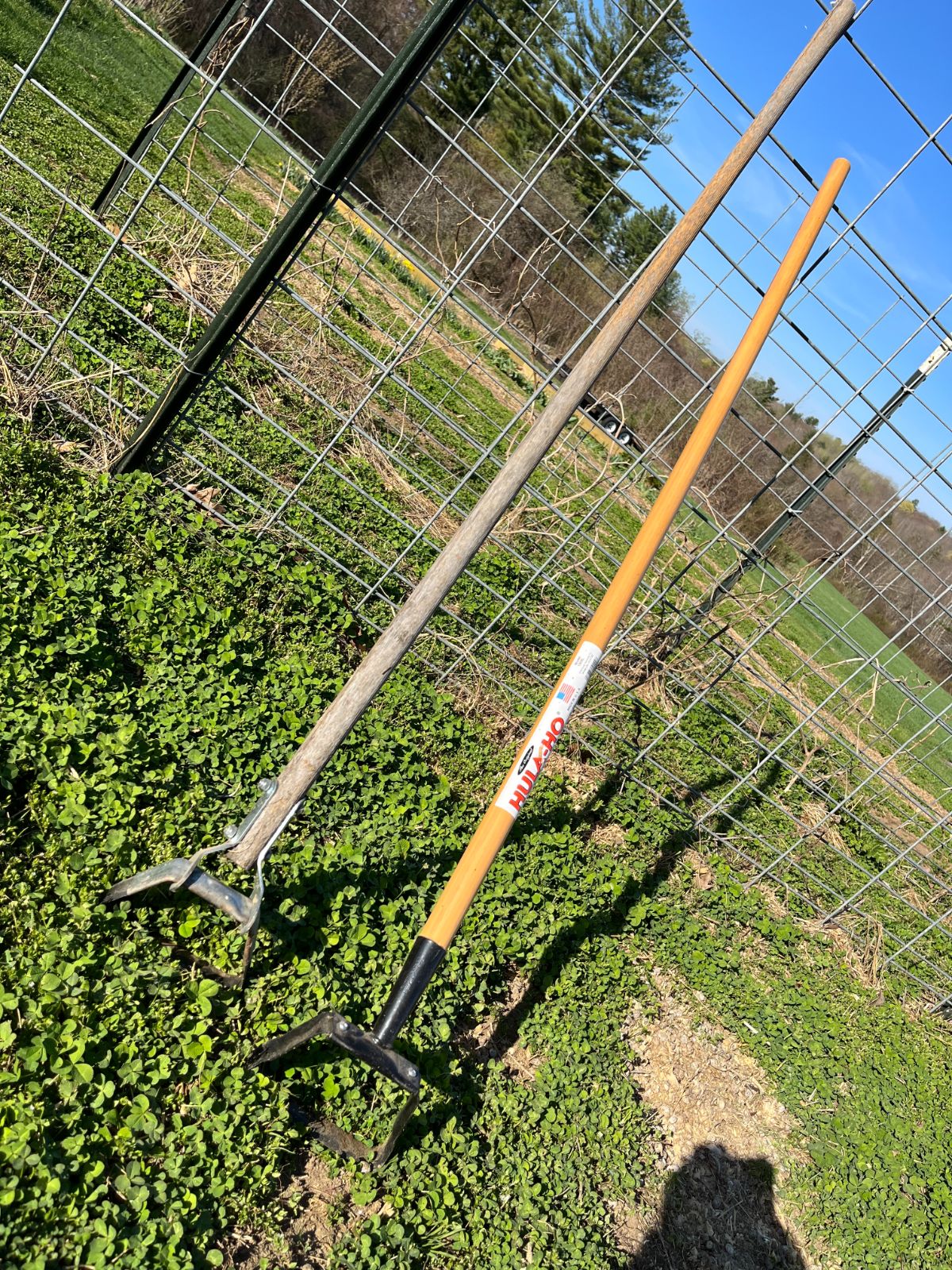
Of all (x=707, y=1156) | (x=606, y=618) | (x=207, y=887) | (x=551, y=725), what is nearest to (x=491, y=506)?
(x=606, y=618)

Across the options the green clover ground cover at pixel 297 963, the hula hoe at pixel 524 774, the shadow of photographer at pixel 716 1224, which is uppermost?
the hula hoe at pixel 524 774

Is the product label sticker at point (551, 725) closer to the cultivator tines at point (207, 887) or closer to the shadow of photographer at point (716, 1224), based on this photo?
the cultivator tines at point (207, 887)

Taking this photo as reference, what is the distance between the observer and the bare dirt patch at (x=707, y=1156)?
9.63 ft

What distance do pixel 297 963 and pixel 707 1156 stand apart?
1978 mm

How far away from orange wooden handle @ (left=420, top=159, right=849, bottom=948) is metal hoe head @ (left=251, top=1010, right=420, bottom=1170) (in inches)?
11.5

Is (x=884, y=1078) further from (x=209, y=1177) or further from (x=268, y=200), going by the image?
(x=268, y=200)

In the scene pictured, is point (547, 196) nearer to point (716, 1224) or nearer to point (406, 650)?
point (406, 650)

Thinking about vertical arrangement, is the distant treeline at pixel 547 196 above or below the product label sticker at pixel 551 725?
above

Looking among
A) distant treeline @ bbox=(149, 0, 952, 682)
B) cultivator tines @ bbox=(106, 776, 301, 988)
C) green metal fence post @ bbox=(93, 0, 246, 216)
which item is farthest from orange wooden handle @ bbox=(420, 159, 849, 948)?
distant treeline @ bbox=(149, 0, 952, 682)

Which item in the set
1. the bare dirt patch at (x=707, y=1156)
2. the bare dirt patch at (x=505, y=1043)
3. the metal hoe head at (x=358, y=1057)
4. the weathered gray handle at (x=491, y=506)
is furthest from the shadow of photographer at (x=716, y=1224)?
the weathered gray handle at (x=491, y=506)

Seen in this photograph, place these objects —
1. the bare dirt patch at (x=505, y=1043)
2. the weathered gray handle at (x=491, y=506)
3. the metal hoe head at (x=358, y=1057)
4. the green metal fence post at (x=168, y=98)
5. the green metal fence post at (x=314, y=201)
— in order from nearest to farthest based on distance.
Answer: the metal hoe head at (x=358, y=1057)
the weathered gray handle at (x=491, y=506)
the bare dirt patch at (x=505, y=1043)
the green metal fence post at (x=314, y=201)
the green metal fence post at (x=168, y=98)

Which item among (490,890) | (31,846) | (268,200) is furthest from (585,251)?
(31,846)

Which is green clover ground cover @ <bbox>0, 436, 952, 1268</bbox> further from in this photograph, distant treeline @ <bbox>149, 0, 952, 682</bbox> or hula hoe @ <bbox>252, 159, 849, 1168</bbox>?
distant treeline @ <bbox>149, 0, 952, 682</bbox>

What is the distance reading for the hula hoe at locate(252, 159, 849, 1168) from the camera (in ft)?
7.06
